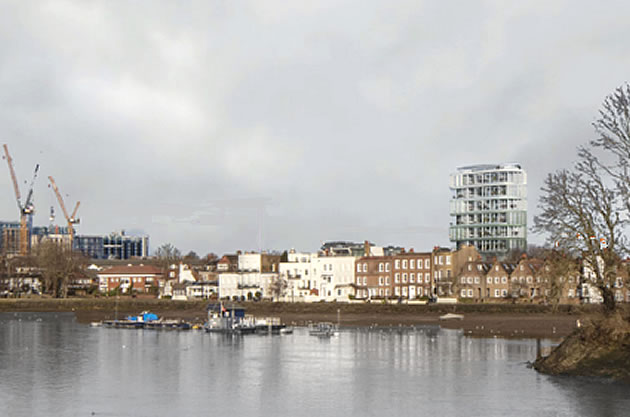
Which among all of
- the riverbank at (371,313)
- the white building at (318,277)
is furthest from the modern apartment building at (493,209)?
the riverbank at (371,313)

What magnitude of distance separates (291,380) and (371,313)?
222 feet

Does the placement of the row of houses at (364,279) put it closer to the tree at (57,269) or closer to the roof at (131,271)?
the roof at (131,271)

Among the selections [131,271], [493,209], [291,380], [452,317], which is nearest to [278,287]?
[452,317]

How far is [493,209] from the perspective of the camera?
581ft

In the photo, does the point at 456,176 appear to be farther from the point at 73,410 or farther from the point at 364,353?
the point at 73,410

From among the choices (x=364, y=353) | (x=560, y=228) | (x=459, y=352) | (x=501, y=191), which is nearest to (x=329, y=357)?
(x=364, y=353)

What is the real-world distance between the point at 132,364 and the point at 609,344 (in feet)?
117

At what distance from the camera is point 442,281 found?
129 meters

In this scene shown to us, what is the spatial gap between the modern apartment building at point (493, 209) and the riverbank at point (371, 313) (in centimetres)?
5918

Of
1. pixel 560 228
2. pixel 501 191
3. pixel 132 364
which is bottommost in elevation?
pixel 132 364

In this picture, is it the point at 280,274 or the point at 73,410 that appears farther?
the point at 280,274

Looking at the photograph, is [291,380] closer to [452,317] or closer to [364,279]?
[452,317]

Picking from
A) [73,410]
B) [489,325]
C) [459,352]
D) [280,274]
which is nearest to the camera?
[73,410]

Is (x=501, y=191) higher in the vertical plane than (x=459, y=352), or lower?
higher
